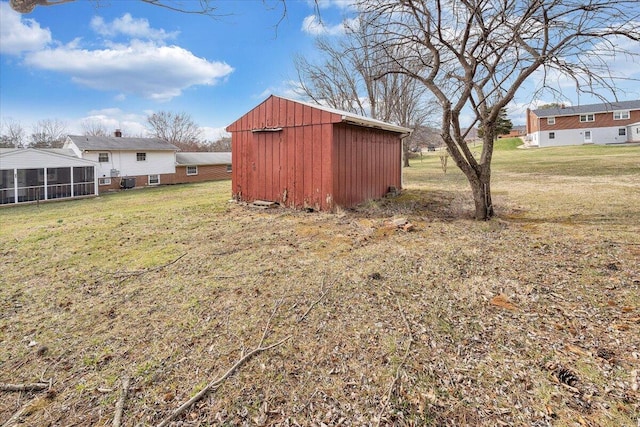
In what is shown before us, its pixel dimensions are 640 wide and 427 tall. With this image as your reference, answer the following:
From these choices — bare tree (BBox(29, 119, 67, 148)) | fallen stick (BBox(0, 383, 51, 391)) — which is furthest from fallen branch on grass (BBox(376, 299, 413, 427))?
bare tree (BBox(29, 119, 67, 148))

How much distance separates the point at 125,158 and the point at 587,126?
4381 cm

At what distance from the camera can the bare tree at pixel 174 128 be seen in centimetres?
4028

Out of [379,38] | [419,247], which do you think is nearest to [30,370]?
[419,247]

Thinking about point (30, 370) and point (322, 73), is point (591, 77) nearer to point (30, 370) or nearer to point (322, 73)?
point (30, 370)

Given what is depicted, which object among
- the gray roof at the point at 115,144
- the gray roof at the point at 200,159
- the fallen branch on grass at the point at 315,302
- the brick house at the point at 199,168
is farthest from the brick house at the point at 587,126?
the fallen branch on grass at the point at 315,302

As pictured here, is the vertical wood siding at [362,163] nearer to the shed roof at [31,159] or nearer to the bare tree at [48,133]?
the shed roof at [31,159]

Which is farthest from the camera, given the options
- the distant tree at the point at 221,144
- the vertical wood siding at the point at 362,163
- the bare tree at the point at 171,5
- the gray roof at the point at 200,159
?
A: the distant tree at the point at 221,144

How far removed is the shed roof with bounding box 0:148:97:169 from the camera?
1388 cm

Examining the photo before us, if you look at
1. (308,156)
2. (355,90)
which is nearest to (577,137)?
(355,90)

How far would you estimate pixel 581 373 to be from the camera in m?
2.09

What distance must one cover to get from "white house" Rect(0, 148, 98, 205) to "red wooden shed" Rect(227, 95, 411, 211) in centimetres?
1147

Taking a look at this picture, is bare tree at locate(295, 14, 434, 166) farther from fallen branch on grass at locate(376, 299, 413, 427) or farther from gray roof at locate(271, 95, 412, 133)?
fallen branch on grass at locate(376, 299, 413, 427)

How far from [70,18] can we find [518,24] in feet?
21.0

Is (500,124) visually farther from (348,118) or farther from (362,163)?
(348,118)
